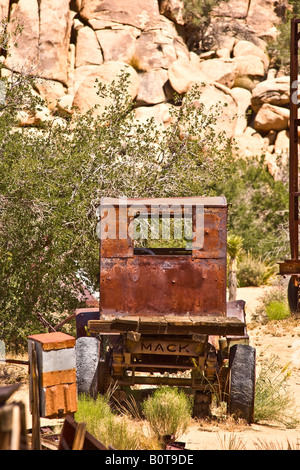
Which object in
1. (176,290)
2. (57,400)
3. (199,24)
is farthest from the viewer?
(199,24)

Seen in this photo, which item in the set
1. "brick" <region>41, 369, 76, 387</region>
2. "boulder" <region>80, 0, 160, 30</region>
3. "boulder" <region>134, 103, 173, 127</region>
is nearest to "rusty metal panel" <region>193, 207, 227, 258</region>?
"brick" <region>41, 369, 76, 387</region>

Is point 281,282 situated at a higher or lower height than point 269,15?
lower

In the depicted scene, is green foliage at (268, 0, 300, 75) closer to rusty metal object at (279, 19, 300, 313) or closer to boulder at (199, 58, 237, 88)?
boulder at (199, 58, 237, 88)

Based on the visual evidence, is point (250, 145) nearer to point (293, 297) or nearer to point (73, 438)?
point (293, 297)

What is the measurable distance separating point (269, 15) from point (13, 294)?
41322mm

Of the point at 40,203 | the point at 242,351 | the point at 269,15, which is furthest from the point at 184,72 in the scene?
the point at 242,351

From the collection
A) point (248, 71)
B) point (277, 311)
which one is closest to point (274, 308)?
point (277, 311)

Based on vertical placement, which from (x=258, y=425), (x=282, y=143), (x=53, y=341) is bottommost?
(x=258, y=425)

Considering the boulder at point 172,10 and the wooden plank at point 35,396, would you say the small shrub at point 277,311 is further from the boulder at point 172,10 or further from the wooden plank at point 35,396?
→ the boulder at point 172,10

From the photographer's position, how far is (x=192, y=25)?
4147 centimetres

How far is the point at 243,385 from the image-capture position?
20.3 ft

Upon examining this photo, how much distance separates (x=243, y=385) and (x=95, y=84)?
30.4 m

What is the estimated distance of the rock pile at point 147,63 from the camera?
114ft
